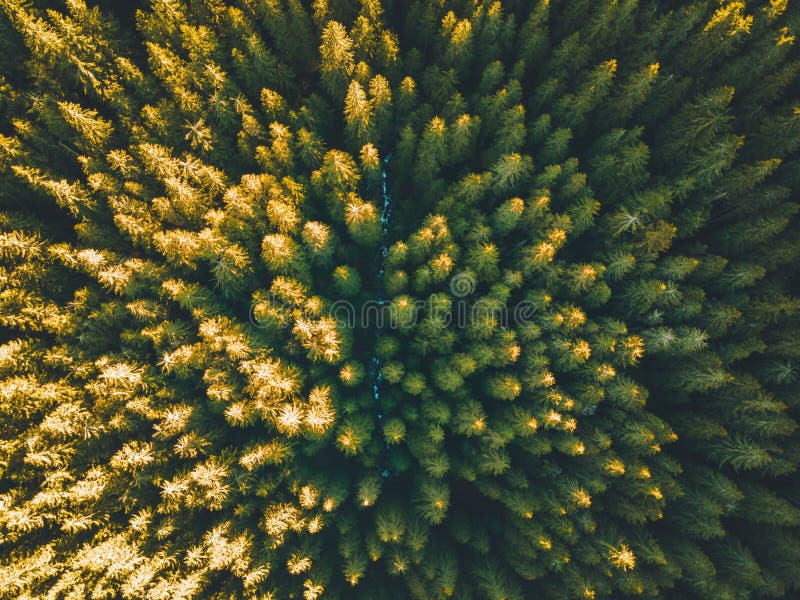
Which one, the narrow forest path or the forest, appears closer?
the forest

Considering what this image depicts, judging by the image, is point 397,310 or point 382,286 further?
point 382,286

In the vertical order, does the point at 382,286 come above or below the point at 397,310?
above

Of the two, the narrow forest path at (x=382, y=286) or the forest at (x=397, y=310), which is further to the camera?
the narrow forest path at (x=382, y=286)

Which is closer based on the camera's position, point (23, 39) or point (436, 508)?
point (436, 508)

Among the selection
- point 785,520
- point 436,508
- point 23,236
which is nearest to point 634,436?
point 785,520

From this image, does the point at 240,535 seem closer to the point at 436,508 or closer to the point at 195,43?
the point at 436,508

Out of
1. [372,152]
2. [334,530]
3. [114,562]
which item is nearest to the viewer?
[114,562]

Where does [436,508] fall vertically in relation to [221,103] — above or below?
below

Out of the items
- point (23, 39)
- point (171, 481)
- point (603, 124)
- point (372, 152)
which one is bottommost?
point (171, 481)
